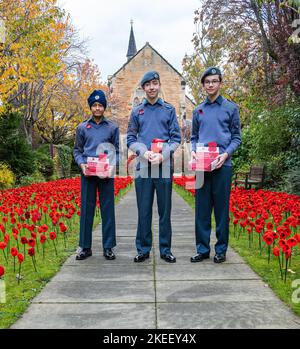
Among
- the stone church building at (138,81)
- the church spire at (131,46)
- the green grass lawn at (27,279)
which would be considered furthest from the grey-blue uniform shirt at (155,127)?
the church spire at (131,46)

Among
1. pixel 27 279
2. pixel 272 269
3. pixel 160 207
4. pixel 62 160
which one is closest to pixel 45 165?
pixel 62 160

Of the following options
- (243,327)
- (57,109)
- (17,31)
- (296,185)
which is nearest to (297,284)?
(243,327)

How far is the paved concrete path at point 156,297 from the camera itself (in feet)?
9.96

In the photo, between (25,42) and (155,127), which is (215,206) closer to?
(155,127)

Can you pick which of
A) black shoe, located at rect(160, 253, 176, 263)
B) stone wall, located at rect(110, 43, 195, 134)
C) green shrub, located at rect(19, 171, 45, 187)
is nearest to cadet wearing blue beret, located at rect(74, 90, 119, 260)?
black shoe, located at rect(160, 253, 176, 263)

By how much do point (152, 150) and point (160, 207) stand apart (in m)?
0.65

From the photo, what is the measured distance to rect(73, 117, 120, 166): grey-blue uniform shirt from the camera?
199 inches

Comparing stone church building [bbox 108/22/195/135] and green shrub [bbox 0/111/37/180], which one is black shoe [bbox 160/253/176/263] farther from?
stone church building [bbox 108/22/195/135]

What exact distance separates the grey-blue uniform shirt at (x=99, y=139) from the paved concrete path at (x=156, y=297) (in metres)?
1.18

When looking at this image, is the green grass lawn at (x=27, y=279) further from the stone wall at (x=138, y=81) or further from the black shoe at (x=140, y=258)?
the stone wall at (x=138, y=81)

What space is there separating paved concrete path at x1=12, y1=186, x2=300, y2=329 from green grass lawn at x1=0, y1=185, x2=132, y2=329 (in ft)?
0.25

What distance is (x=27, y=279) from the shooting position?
4.17m

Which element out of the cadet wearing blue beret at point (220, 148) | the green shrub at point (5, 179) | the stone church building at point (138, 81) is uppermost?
the stone church building at point (138, 81)

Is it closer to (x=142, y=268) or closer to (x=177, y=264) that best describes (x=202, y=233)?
(x=177, y=264)
